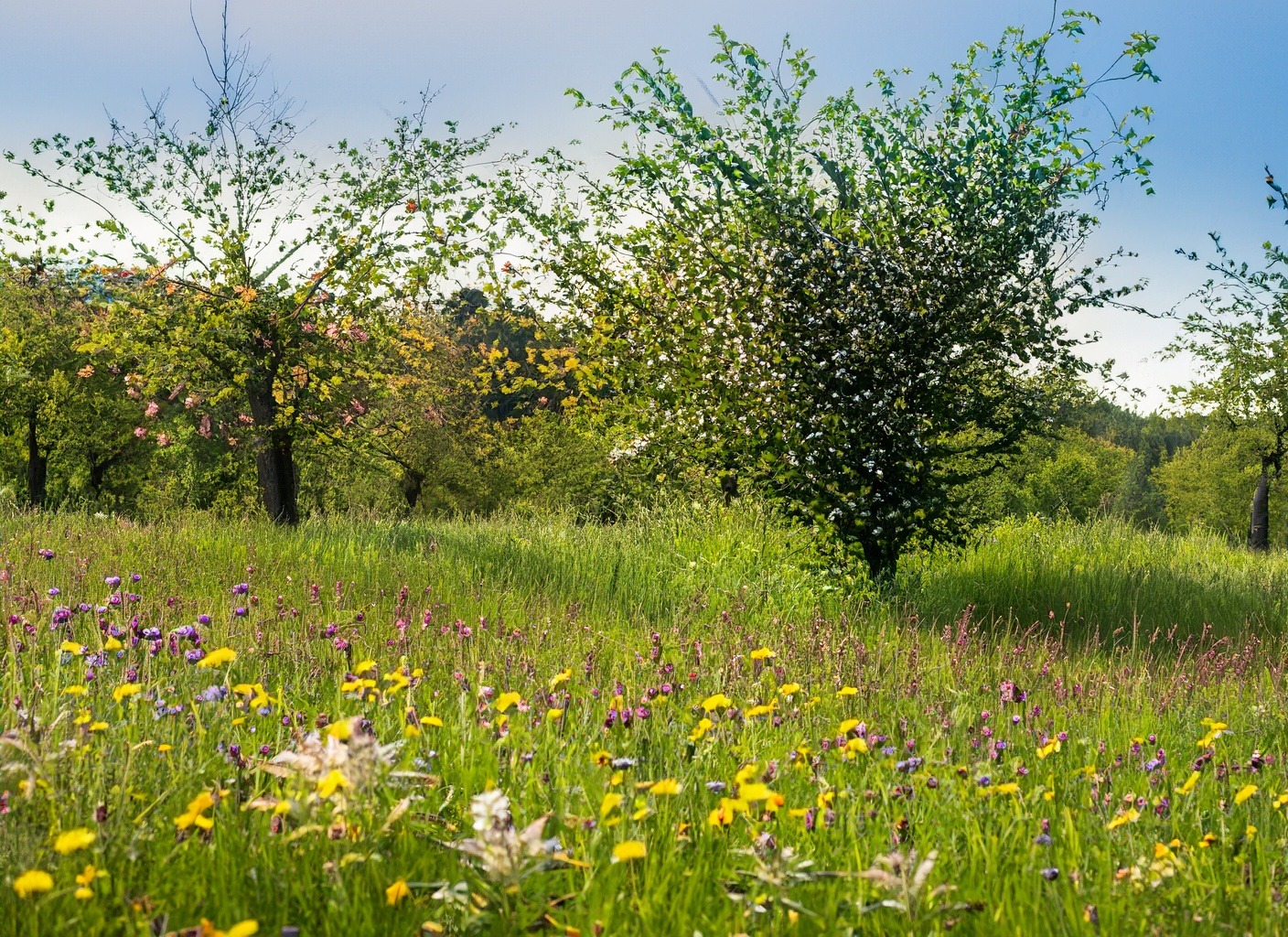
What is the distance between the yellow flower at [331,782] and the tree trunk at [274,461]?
10.7 m

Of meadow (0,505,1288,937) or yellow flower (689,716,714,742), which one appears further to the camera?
yellow flower (689,716,714,742)

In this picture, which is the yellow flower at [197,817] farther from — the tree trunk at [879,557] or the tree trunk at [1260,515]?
the tree trunk at [1260,515]

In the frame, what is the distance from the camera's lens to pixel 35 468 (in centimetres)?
3272

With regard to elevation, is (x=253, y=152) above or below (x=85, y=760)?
above

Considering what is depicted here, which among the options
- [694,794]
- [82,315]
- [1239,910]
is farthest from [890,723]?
[82,315]

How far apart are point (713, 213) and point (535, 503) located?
2015 cm

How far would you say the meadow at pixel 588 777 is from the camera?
7.38 feet

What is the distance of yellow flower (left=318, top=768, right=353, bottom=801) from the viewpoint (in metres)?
2.14

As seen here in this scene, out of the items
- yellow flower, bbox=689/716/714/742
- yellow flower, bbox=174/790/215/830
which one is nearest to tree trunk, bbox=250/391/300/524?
yellow flower, bbox=689/716/714/742

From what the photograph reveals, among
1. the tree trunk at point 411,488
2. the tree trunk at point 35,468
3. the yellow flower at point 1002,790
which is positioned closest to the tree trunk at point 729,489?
the yellow flower at point 1002,790

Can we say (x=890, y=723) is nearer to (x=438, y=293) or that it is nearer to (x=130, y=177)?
(x=438, y=293)

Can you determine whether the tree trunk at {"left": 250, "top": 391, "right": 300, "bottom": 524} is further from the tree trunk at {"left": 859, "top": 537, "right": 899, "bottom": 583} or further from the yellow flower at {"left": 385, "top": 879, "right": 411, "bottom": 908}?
the yellow flower at {"left": 385, "top": 879, "right": 411, "bottom": 908}

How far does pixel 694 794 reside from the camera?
3.25 m

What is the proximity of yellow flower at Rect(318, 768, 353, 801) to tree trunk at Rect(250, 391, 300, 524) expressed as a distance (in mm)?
10677
